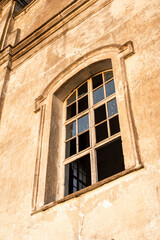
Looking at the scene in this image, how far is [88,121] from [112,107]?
50cm

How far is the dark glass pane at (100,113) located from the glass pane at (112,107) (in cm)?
20

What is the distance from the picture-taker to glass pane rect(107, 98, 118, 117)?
5.24 metres

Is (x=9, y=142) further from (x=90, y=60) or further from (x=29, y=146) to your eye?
(x=90, y=60)

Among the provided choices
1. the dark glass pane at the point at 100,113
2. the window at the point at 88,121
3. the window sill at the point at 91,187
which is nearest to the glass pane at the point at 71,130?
the window at the point at 88,121

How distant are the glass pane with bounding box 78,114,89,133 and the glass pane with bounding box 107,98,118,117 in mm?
480

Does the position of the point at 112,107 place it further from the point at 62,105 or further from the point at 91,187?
the point at 91,187

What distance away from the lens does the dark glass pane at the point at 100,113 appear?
5.55 m

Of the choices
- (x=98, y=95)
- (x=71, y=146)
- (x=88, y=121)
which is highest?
(x=98, y=95)

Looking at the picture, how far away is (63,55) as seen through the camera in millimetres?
6824

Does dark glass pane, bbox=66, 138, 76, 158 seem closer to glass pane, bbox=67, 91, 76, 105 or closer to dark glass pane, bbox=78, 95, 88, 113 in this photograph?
dark glass pane, bbox=78, 95, 88, 113

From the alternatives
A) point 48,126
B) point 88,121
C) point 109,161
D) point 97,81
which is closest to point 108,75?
point 97,81

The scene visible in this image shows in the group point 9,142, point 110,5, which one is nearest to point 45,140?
point 9,142

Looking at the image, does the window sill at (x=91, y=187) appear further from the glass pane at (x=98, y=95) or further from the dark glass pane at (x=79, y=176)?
the glass pane at (x=98, y=95)

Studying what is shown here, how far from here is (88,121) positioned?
5527 millimetres
